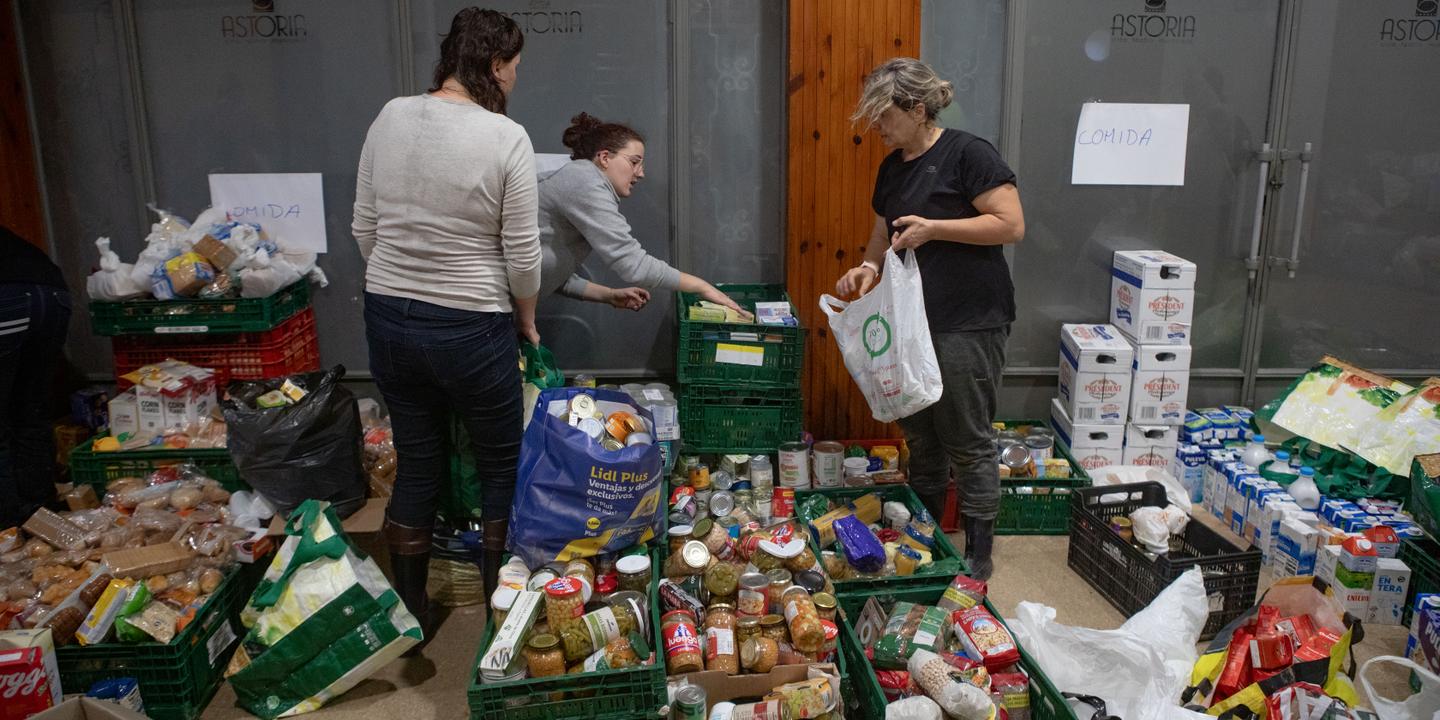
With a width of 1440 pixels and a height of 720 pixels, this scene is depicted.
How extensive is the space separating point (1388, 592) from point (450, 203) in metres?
3.11

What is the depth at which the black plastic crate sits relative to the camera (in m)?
3.14

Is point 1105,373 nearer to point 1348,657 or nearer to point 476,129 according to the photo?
point 1348,657

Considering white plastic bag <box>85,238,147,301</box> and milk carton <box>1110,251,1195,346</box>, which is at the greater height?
white plastic bag <box>85,238,147,301</box>

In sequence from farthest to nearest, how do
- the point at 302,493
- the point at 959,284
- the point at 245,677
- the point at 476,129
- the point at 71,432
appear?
the point at 71,432 < the point at 302,493 < the point at 959,284 < the point at 245,677 < the point at 476,129

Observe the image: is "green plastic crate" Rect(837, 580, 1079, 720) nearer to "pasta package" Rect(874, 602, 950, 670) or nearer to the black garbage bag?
"pasta package" Rect(874, 602, 950, 670)

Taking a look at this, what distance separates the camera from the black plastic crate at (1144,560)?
3.14m

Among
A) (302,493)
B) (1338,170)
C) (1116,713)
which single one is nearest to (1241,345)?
Result: (1338,170)

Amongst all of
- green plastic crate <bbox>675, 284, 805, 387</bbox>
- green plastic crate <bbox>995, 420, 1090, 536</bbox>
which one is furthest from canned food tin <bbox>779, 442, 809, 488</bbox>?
green plastic crate <bbox>995, 420, 1090, 536</bbox>

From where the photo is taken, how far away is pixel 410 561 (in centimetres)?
305

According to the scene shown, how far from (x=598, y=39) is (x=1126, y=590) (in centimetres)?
282

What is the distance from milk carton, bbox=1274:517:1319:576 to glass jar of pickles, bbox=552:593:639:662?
232 centimetres

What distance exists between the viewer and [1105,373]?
4.11 meters

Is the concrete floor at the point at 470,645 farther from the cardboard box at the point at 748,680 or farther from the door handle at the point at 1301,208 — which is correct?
the door handle at the point at 1301,208

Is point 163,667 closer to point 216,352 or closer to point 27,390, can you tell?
point 27,390
